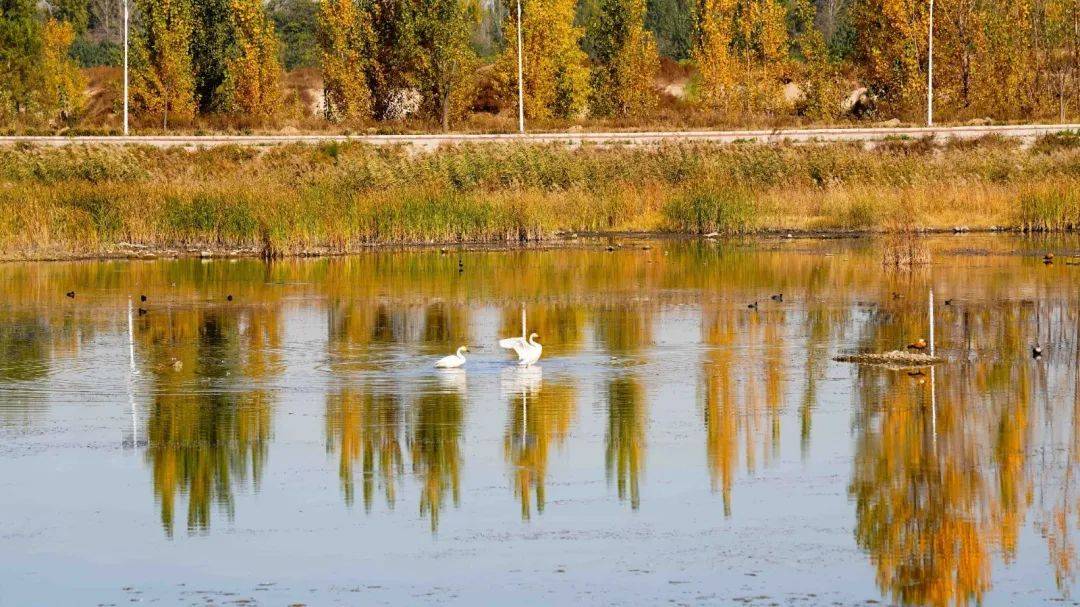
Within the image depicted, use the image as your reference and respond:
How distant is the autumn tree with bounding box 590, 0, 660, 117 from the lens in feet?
273

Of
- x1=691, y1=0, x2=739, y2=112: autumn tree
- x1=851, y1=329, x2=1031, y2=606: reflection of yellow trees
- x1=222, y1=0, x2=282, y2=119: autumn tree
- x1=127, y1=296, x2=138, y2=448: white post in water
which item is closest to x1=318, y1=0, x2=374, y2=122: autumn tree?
x1=222, y1=0, x2=282, y2=119: autumn tree

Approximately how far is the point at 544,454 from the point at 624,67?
224 feet

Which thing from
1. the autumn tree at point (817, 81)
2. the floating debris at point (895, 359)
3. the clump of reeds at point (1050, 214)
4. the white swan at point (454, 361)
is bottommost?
the floating debris at point (895, 359)

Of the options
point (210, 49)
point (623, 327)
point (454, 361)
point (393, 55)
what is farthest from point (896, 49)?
point (454, 361)

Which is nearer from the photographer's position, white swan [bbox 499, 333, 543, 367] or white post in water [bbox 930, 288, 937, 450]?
white post in water [bbox 930, 288, 937, 450]

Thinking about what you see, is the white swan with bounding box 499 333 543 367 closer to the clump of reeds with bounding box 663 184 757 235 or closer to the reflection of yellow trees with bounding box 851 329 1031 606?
the reflection of yellow trees with bounding box 851 329 1031 606

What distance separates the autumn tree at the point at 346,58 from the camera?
8206cm

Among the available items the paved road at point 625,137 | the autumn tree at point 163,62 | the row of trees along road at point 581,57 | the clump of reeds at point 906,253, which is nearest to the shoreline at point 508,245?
the clump of reeds at point 906,253

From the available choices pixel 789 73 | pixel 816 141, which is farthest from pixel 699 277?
pixel 789 73

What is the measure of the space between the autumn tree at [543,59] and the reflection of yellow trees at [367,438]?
61.6 meters

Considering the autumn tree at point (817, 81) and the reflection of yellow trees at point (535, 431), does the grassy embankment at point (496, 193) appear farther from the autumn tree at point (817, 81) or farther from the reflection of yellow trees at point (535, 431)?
the reflection of yellow trees at point (535, 431)

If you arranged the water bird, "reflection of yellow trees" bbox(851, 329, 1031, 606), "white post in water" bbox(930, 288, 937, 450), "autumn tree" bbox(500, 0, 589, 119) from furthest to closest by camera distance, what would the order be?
"autumn tree" bbox(500, 0, 589, 119), the water bird, "white post in water" bbox(930, 288, 937, 450), "reflection of yellow trees" bbox(851, 329, 1031, 606)

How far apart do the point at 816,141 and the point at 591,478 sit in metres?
49.9

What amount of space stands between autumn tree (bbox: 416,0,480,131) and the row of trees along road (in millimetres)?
73
